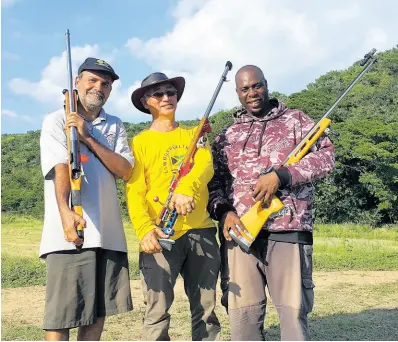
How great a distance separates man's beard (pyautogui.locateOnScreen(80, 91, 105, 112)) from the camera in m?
3.54

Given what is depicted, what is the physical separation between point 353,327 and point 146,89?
157 inches

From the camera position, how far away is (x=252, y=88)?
3.67 metres

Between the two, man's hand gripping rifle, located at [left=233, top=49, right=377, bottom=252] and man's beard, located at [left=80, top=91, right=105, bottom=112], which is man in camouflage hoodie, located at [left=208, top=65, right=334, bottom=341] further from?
man's beard, located at [left=80, top=91, right=105, bottom=112]

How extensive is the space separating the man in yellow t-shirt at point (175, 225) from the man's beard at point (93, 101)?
345 mm

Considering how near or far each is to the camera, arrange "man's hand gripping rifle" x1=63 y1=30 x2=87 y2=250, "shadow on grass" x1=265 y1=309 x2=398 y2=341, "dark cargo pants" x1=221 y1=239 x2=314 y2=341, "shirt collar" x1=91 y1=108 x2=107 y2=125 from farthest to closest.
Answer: "shadow on grass" x1=265 y1=309 x2=398 y2=341 < "shirt collar" x1=91 y1=108 x2=107 y2=125 < "dark cargo pants" x1=221 y1=239 x2=314 y2=341 < "man's hand gripping rifle" x1=63 y1=30 x2=87 y2=250

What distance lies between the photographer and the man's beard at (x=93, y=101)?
11.6 feet

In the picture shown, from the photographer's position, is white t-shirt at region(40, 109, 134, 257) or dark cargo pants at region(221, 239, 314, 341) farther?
dark cargo pants at region(221, 239, 314, 341)

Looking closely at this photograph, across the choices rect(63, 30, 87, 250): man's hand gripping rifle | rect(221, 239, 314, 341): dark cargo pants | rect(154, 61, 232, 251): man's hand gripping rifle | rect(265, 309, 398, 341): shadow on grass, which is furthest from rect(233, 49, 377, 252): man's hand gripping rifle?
rect(265, 309, 398, 341): shadow on grass

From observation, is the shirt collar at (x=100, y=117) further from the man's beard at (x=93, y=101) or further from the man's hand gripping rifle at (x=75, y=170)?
the man's hand gripping rifle at (x=75, y=170)

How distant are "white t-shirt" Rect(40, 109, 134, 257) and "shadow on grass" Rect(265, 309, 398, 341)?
3.02 metres

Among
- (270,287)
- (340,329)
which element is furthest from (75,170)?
(340,329)

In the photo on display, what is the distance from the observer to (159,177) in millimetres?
3609

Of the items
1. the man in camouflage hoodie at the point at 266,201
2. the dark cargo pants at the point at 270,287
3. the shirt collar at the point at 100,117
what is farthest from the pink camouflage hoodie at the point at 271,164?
the shirt collar at the point at 100,117

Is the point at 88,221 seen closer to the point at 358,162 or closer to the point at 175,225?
the point at 175,225
